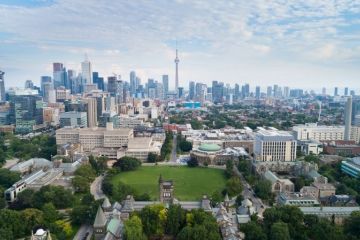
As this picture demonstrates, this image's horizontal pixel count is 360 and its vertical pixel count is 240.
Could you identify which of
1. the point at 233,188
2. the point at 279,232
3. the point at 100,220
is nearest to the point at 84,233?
the point at 100,220

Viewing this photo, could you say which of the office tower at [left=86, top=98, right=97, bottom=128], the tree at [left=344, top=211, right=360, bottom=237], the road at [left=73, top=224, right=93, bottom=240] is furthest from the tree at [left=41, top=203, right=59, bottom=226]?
the office tower at [left=86, top=98, right=97, bottom=128]

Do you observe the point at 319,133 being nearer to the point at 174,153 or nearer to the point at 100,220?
the point at 174,153

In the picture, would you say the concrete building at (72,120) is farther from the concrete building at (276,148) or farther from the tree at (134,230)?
the tree at (134,230)

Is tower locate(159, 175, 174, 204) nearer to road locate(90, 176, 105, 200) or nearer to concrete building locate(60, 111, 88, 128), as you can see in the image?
road locate(90, 176, 105, 200)

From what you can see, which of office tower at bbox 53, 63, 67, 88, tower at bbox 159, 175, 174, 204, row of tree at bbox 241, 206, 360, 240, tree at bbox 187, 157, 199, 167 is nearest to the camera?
row of tree at bbox 241, 206, 360, 240

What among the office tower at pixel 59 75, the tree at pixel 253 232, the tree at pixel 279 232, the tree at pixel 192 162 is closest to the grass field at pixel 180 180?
the tree at pixel 192 162

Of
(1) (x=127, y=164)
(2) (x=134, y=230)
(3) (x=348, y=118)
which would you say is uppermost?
(3) (x=348, y=118)

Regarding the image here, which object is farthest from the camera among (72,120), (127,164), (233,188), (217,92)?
(217,92)
